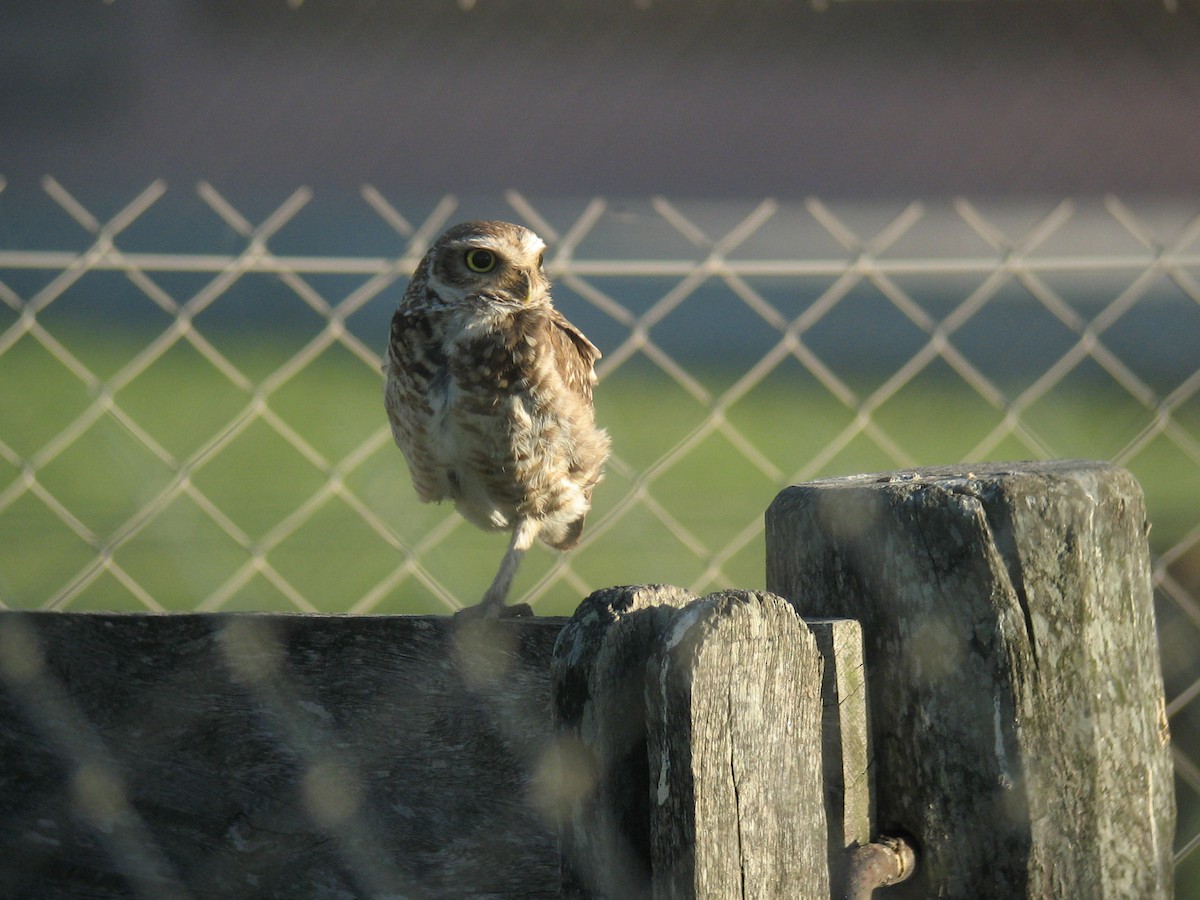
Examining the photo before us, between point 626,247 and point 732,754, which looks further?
point 626,247

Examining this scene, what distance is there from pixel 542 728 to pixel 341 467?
632 mm

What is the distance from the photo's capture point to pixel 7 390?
102 cm

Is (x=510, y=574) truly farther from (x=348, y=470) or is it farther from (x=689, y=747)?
(x=689, y=747)

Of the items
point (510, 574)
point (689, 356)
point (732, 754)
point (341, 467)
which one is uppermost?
point (689, 356)

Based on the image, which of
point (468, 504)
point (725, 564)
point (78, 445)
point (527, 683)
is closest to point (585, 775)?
point (527, 683)

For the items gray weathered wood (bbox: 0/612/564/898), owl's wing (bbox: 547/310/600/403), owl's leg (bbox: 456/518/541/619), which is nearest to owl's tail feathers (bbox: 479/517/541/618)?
owl's leg (bbox: 456/518/541/619)

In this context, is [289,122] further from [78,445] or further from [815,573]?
[815,573]

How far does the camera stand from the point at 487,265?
87 centimetres

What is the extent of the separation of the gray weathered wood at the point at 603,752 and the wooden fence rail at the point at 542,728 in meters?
0.03

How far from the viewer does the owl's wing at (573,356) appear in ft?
2.86

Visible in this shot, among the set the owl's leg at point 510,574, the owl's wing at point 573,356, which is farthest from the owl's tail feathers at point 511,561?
the owl's wing at point 573,356

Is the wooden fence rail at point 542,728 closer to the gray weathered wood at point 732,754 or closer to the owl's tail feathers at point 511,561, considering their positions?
the gray weathered wood at point 732,754

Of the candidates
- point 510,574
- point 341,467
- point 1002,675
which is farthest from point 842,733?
point 341,467

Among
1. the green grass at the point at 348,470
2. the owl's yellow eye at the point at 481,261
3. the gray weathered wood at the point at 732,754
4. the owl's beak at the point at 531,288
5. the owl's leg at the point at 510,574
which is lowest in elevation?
the gray weathered wood at the point at 732,754
